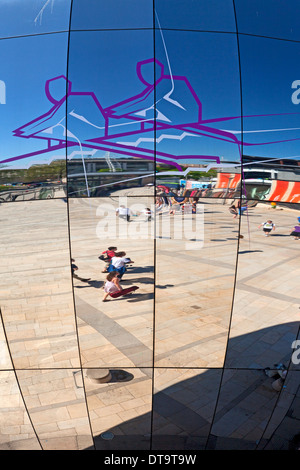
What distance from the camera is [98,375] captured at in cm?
700

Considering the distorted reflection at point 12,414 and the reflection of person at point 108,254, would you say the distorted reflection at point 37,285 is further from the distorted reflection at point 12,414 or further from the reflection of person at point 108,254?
the reflection of person at point 108,254

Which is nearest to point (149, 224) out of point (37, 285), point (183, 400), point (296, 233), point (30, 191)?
point (30, 191)

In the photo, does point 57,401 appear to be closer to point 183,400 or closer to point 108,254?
point 183,400

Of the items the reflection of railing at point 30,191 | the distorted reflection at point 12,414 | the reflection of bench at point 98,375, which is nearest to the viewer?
the reflection of railing at point 30,191

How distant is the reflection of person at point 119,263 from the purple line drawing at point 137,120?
1499 mm

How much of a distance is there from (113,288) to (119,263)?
41 cm

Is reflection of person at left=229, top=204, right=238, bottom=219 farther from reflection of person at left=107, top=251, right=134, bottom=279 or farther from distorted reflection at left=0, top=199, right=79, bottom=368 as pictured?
distorted reflection at left=0, top=199, right=79, bottom=368

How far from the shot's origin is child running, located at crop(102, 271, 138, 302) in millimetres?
6797

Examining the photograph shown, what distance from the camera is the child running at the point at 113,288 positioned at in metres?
6.80

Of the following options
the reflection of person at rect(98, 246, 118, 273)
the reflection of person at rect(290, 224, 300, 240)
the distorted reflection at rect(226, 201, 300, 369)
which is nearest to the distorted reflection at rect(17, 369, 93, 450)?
the reflection of person at rect(98, 246, 118, 273)

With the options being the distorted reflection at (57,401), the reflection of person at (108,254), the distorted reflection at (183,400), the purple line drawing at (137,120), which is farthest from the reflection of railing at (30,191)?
the distorted reflection at (183,400)

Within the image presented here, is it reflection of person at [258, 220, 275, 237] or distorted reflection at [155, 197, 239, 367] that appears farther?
reflection of person at [258, 220, 275, 237]

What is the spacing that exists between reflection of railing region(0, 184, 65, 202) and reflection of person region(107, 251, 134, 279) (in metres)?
1.21
